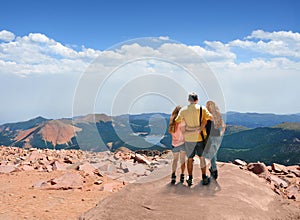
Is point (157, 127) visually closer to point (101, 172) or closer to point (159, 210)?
point (159, 210)

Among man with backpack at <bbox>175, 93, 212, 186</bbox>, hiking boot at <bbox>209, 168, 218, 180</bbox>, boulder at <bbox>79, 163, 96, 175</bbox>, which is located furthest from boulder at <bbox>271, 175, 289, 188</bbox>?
boulder at <bbox>79, 163, 96, 175</bbox>

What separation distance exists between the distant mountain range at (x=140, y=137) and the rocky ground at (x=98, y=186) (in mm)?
1220

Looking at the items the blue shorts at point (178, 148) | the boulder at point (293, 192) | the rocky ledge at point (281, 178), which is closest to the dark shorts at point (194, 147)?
the blue shorts at point (178, 148)

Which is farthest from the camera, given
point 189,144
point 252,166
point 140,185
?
point 252,166

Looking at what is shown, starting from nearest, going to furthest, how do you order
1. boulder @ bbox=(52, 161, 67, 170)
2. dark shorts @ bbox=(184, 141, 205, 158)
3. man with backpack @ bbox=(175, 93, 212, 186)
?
1. man with backpack @ bbox=(175, 93, 212, 186)
2. dark shorts @ bbox=(184, 141, 205, 158)
3. boulder @ bbox=(52, 161, 67, 170)

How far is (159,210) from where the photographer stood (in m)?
6.83

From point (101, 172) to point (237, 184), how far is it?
8518 mm

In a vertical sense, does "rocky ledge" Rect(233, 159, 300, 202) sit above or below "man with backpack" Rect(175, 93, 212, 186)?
below

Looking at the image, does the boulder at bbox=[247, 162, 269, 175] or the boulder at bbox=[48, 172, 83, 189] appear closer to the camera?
the boulder at bbox=[48, 172, 83, 189]

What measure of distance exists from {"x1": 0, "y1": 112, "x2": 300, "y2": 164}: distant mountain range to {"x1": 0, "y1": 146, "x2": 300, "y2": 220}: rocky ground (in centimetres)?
122

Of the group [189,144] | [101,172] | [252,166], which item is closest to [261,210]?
[189,144]

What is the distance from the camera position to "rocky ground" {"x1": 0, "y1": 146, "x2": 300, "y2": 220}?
313 inches

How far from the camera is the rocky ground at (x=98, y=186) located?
7938mm

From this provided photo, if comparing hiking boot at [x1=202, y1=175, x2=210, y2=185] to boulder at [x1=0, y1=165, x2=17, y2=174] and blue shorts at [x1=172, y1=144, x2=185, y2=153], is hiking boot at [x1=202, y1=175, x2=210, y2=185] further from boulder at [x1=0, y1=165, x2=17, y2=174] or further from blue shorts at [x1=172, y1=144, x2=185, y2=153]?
boulder at [x1=0, y1=165, x2=17, y2=174]
